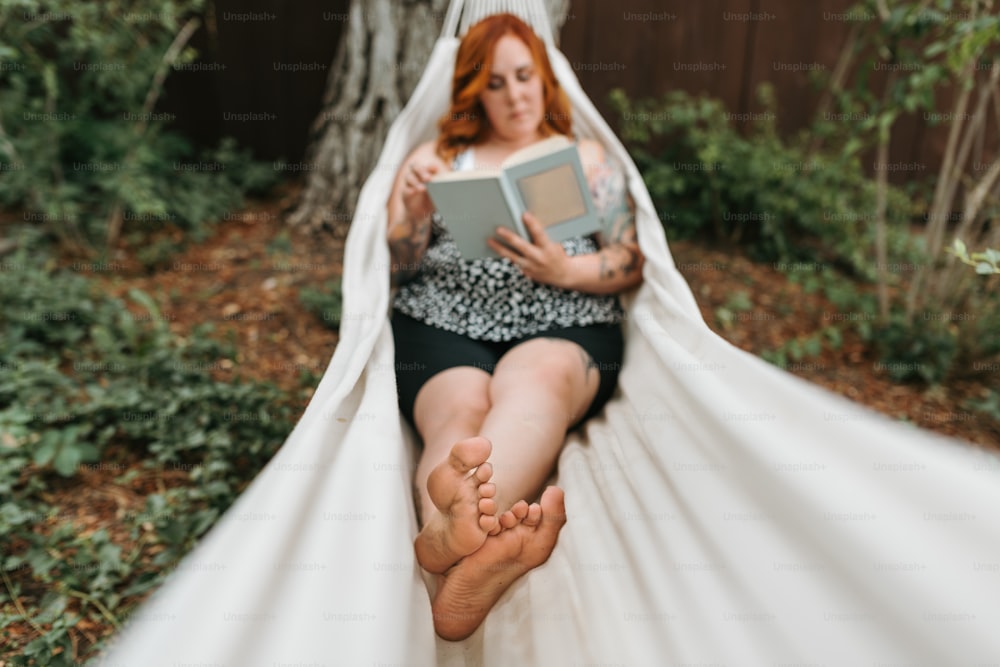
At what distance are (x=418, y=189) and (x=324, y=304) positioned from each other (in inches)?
33.4

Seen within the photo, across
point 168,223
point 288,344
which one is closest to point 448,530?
point 288,344

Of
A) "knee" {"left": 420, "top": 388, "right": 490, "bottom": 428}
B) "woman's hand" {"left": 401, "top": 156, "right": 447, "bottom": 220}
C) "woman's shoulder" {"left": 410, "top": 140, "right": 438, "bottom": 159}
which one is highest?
"woman's shoulder" {"left": 410, "top": 140, "right": 438, "bottom": 159}

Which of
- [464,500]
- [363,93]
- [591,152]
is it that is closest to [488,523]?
[464,500]

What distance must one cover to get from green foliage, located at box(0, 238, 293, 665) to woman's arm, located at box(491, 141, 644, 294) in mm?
733

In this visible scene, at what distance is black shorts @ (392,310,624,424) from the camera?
4.90 ft

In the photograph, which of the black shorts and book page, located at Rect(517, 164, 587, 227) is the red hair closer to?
book page, located at Rect(517, 164, 587, 227)

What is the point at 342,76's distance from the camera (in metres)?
2.58

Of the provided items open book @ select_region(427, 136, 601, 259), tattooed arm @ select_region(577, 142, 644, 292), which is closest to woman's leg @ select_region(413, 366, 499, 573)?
open book @ select_region(427, 136, 601, 259)

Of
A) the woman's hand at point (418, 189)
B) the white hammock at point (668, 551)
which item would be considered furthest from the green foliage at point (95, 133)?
the white hammock at point (668, 551)

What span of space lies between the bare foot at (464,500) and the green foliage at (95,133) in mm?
1811

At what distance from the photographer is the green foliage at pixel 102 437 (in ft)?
4.50

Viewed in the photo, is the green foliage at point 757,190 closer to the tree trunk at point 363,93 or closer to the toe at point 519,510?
the tree trunk at point 363,93

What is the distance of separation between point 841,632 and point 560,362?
0.73m

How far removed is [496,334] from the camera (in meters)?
1.59
